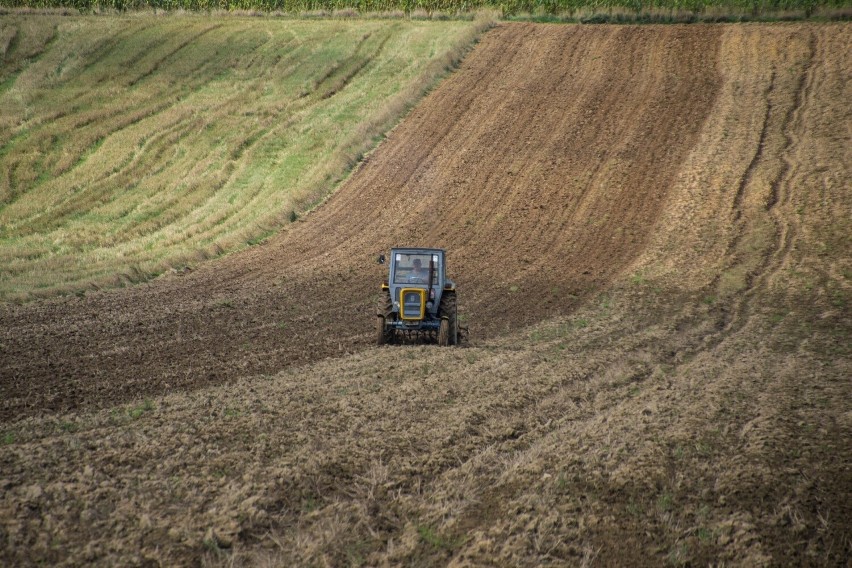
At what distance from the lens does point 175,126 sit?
35.5 m

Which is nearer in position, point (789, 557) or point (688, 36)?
point (789, 557)

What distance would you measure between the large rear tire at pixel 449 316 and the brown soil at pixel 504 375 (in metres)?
0.72

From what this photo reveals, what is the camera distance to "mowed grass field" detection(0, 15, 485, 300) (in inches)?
1007

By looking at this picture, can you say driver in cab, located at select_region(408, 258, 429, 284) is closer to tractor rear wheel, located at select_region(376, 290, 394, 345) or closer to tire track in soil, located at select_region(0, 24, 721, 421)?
tractor rear wheel, located at select_region(376, 290, 394, 345)

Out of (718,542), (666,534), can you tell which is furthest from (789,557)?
(666,534)

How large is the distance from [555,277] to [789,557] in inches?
584

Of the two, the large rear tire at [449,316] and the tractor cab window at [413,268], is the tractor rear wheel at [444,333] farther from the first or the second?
the tractor cab window at [413,268]

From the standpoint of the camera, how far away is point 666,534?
7.83m

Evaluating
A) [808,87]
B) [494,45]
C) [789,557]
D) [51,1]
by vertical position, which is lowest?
[789,557]

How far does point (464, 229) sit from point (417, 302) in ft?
35.7

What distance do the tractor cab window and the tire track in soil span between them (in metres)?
1.63

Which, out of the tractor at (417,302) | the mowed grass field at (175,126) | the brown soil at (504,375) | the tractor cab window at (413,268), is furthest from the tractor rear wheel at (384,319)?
the mowed grass field at (175,126)

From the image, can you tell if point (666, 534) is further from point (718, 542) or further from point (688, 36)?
point (688, 36)

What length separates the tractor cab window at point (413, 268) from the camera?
51.6ft
